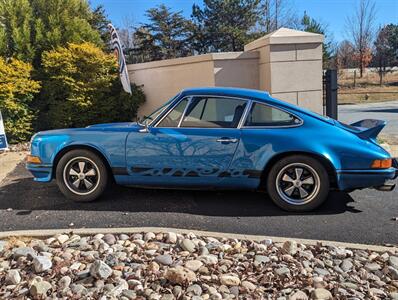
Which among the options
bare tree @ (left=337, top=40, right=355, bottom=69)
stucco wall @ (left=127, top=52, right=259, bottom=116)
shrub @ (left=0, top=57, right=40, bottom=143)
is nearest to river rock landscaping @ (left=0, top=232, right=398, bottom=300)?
stucco wall @ (left=127, top=52, right=259, bottom=116)

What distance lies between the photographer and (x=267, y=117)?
475cm

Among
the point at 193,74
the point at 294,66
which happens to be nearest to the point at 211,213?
the point at 294,66

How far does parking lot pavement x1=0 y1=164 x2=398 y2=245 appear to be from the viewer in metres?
4.23

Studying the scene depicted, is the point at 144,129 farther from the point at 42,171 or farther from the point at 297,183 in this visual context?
the point at 297,183

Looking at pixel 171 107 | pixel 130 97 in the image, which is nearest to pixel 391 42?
pixel 130 97

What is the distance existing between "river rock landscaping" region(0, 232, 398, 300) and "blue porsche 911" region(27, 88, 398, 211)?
1067mm

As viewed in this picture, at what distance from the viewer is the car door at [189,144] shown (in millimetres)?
4684

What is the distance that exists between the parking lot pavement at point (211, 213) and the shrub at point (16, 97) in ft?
15.0

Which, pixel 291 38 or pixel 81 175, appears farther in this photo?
pixel 291 38

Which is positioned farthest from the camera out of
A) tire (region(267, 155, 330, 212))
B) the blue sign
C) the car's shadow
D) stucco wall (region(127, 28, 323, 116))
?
the blue sign

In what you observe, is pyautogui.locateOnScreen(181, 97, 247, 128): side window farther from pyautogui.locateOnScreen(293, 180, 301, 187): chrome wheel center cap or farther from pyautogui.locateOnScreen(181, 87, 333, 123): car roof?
pyautogui.locateOnScreen(293, 180, 301, 187): chrome wheel center cap

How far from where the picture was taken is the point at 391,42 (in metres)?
51.6

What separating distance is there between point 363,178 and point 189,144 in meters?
1.92

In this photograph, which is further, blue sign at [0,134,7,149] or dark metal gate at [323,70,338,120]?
blue sign at [0,134,7,149]
